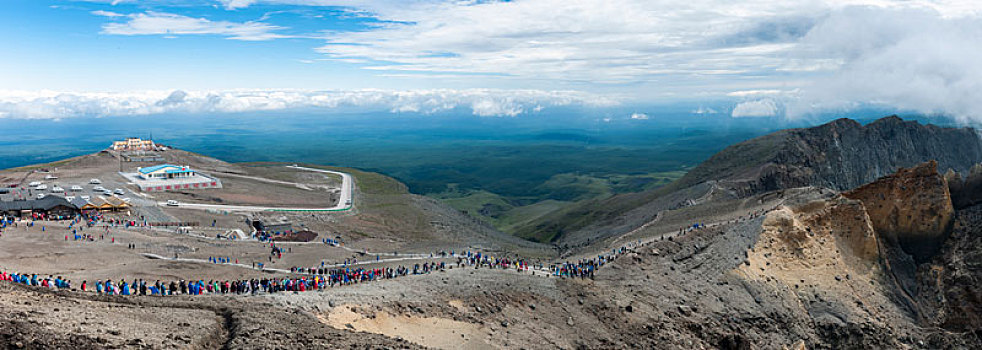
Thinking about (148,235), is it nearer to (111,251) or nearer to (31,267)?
(111,251)

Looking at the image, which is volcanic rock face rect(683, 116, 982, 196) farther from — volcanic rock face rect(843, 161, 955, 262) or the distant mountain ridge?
volcanic rock face rect(843, 161, 955, 262)

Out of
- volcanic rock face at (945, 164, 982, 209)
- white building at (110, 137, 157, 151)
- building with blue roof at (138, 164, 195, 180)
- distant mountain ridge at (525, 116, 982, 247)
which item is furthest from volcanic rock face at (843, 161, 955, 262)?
white building at (110, 137, 157, 151)

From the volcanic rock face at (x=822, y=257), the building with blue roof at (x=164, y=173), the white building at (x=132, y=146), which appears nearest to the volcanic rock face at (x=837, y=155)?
→ the volcanic rock face at (x=822, y=257)

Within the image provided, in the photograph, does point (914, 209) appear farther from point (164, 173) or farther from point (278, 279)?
point (164, 173)

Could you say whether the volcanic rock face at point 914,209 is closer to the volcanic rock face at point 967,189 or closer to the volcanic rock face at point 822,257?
the volcanic rock face at point 967,189

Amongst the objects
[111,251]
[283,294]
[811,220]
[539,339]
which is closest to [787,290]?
[811,220]

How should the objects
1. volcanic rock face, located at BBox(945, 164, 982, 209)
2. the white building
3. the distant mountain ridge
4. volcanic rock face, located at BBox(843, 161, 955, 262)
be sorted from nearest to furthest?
volcanic rock face, located at BBox(843, 161, 955, 262)
volcanic rock face, located at BBox(945, 164, 982, 209)
the distant mountain ridge
the white building
